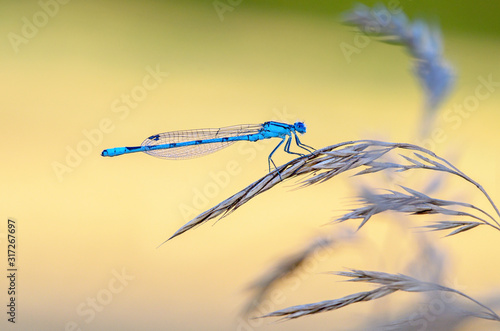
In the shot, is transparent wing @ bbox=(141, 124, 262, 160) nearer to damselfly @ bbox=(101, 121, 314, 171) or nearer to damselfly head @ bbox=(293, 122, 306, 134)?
damselfly @ bbox=(101, 121, 314, 171)

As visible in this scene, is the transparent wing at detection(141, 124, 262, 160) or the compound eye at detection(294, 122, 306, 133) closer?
the compound eye at detection(294, 122, 306, 133)

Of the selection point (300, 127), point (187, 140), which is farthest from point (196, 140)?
point (300, 127)

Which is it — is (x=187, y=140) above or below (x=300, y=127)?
above

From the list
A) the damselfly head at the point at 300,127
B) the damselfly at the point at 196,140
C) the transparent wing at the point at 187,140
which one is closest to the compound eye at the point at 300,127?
the damselfly head at the point at 300,127

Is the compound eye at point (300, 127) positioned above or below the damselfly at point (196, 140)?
below

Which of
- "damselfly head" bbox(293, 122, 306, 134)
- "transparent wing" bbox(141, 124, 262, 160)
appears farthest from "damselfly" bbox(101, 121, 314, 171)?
"damselfly head" bbox(293, 122, 306, 134)

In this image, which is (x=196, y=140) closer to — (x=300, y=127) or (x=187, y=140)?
(x=187, y=140)

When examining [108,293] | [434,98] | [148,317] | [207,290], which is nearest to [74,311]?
[108,293]

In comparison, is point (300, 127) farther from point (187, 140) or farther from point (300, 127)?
point (187, 140)

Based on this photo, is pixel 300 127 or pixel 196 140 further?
pixel 196 140

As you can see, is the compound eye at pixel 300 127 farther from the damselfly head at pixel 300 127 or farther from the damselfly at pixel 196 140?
the damselfly at pixel 196 140

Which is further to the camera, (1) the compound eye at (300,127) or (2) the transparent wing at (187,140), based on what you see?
(2) the transparent wing at (187,140)
